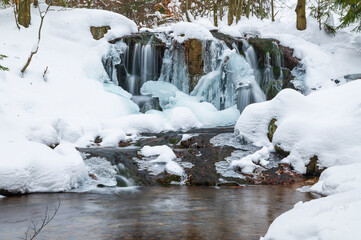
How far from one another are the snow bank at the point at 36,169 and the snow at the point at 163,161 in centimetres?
172

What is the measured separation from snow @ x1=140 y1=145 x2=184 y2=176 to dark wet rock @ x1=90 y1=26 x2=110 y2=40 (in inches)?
374

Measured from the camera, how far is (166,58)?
14734mm

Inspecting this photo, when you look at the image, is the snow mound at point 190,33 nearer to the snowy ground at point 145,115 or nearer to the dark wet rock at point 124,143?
the snowy ground at point 145,115

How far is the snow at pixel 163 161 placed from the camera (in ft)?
23.6

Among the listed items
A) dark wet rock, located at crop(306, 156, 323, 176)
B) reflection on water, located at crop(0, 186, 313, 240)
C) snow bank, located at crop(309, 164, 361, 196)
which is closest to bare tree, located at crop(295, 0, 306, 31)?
dark wet rock, located at crop(306, 156, 323, 176)

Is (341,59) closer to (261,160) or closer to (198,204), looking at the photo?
(261,160)

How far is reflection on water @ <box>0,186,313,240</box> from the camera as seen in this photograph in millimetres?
3656


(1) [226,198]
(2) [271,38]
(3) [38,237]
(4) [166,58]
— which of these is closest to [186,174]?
(1) [226,198]

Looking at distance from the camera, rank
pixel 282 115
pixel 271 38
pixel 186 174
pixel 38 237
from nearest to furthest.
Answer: pixel 38 237, pixel 186 174, pixel 282 115, pixel 271 38

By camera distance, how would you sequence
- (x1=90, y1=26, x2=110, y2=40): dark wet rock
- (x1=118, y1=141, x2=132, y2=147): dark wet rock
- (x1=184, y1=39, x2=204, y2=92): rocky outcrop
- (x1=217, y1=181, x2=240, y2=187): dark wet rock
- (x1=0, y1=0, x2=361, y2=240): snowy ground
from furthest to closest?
(x1=90, y1=26, x2=110, y2=40): dark wet rock → (x1=184, y1=39, x2=204, y2=92): rocky outcrop → (x1=118, y1=141, x2=132, y2=147): dark wet rock → (x1=217, y1=181, x2=240, y2=187): dark wet rock → (x1=0, y1=0, x2=361, y2=240): snowy ground

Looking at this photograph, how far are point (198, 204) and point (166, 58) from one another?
10.6m

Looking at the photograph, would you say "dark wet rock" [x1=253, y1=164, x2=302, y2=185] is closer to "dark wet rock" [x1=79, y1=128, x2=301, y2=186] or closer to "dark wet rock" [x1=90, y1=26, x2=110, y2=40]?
"dark wet rock" [x1=79, y1=128, x2=301, y2=186]

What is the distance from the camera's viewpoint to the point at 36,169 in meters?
5.99

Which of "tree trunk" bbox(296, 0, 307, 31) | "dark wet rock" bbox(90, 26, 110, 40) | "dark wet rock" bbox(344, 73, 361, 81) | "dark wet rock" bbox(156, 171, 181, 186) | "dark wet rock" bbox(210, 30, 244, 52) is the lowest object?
"dark wet rock" bbox(156, 171, 181, 186)
